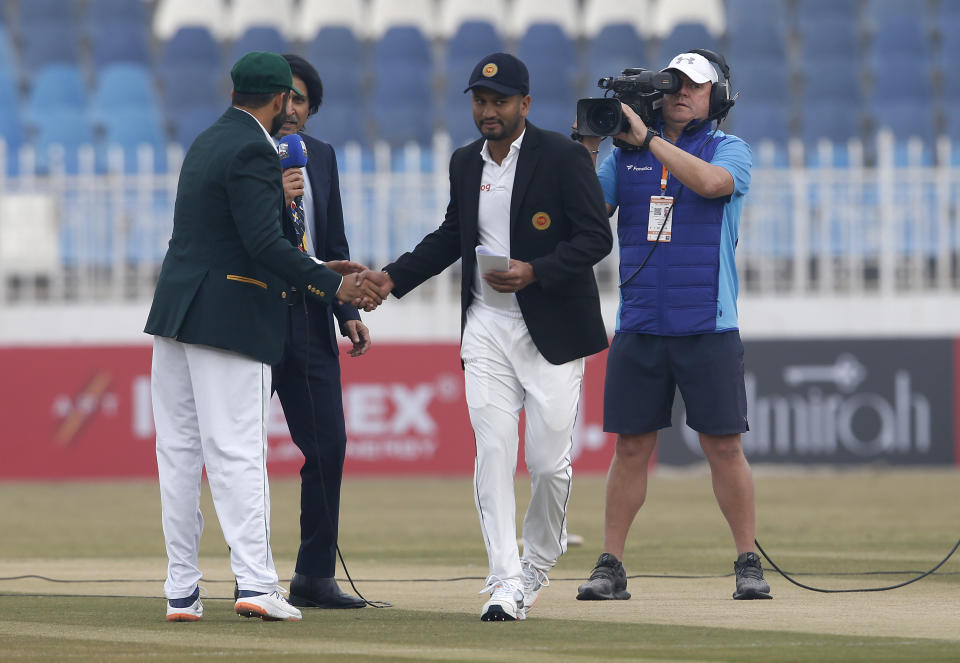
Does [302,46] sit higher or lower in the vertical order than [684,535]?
higher

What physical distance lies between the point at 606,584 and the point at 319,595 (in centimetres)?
111

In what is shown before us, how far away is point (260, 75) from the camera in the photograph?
18.7 ft

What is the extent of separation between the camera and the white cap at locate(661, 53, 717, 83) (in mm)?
6492

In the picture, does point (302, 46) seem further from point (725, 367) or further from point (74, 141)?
point (725, 367)

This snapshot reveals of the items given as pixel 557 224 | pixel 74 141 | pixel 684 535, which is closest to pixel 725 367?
pixel 557 224

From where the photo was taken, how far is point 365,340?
6590 millimetres

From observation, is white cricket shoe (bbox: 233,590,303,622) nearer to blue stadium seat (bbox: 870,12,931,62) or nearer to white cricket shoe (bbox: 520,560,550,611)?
white cricket shoe (bbox: 520,560,550,611)

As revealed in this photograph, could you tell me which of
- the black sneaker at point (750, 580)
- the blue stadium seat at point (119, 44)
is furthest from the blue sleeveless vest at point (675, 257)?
the blue stadium seat at point (119, 44)

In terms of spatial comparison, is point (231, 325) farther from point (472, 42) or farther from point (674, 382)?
point (472, 42)

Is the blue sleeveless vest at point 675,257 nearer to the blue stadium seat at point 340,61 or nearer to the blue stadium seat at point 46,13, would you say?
the blue stadium seat at point 340,61

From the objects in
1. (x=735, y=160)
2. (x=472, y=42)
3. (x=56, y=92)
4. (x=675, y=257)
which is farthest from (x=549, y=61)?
(x=675, y=257)

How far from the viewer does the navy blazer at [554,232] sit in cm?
585

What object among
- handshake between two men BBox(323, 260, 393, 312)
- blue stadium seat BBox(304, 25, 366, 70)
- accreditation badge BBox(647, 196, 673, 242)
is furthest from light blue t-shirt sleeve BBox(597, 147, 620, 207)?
blue stadium seat BBox(304, 25, 366, 70)

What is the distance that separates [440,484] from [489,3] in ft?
32.0
